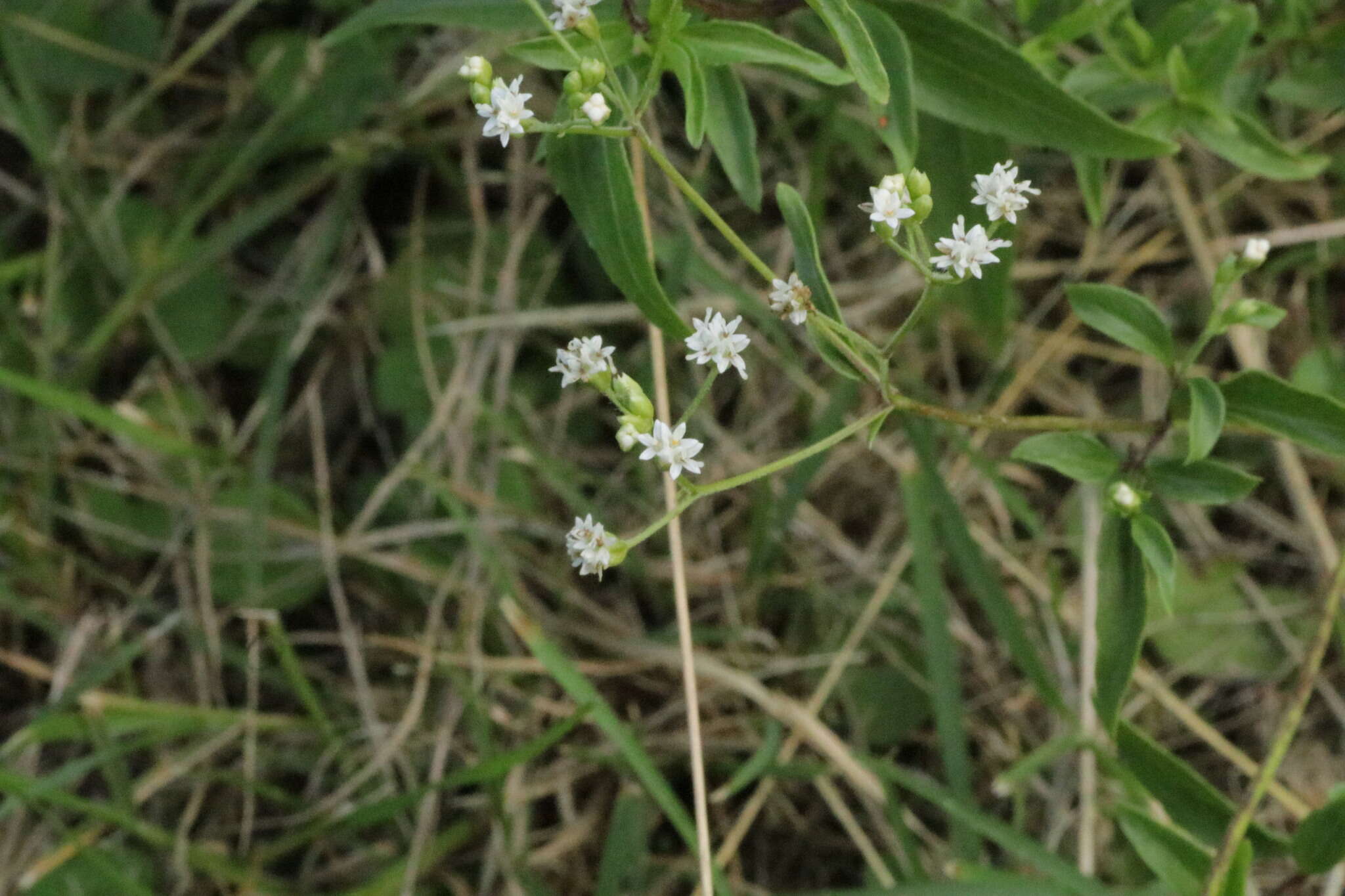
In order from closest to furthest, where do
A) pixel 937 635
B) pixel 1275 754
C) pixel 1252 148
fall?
pixel 1275 754
pixel 1252 148
pixel 937 635

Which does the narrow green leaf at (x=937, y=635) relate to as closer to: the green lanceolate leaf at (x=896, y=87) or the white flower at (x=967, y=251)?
the green lanceolate leaf at (x=896, y=87)

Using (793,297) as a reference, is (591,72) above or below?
above

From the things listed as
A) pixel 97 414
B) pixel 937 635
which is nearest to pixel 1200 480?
pixel 937 635

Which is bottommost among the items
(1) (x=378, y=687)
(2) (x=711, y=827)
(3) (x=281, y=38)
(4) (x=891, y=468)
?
(2) (x=711, y=827)

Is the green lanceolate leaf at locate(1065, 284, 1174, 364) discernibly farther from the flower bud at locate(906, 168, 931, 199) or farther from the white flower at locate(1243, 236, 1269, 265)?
the flower bud at locate(906, 168, 931, 199)

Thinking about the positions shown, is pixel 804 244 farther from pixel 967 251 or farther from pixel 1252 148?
pixel 1252 148

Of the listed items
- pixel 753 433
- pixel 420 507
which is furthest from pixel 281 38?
pixel 753 433

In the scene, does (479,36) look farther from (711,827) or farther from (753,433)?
(711,827)
